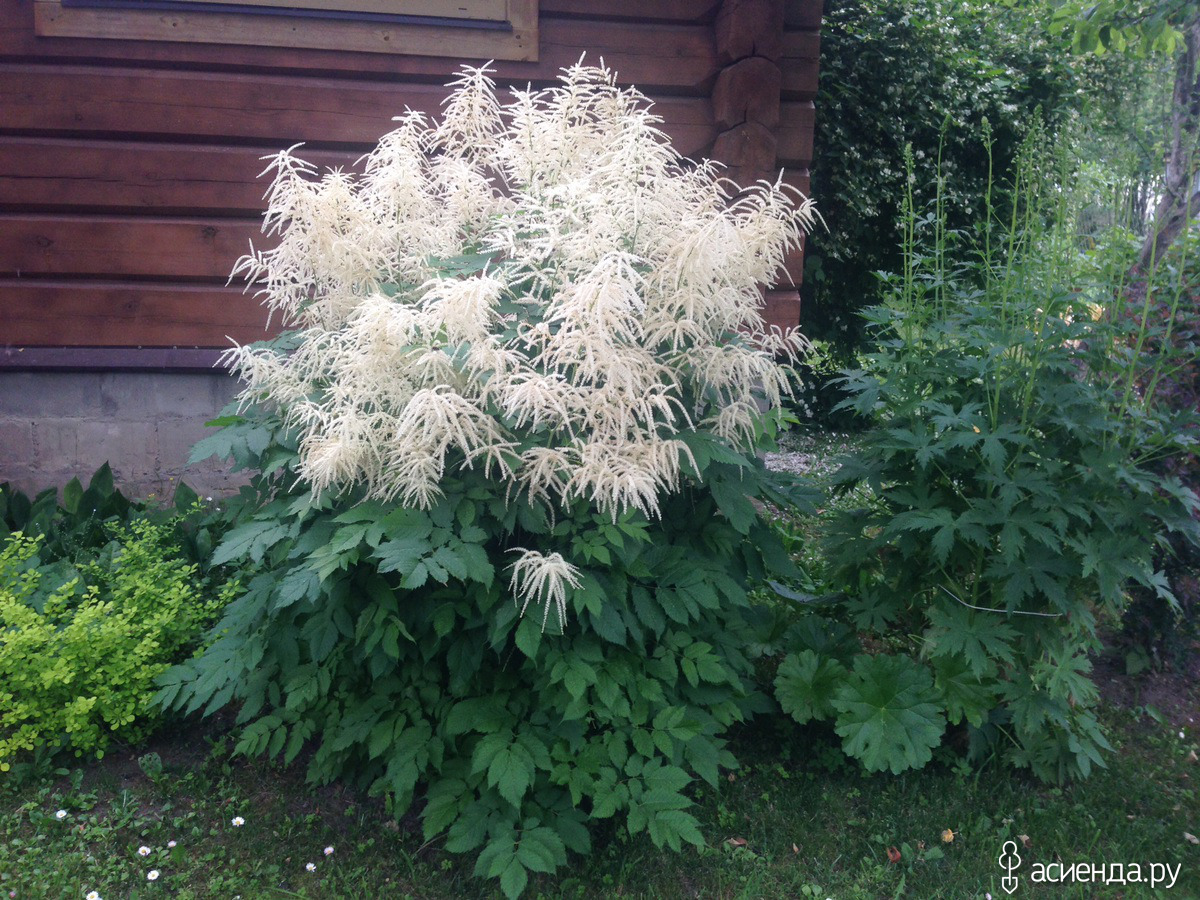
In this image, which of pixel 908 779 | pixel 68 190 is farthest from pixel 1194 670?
pixel 68 190

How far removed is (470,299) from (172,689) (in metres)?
1.82

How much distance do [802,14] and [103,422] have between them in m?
4.46

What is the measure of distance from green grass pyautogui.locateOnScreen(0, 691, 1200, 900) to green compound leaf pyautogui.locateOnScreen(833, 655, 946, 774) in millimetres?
315

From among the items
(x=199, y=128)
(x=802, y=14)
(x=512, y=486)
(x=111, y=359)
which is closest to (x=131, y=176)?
(x=199, y=128)

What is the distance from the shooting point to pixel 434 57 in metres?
4.60

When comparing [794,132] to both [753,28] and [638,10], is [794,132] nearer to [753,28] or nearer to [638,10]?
[753,28]

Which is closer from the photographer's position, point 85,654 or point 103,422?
point 85,654

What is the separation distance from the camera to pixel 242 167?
15.2ft

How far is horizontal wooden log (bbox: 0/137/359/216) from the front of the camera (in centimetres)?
454

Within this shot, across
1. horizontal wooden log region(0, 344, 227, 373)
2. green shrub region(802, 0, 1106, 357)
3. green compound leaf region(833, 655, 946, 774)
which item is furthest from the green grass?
green shrub region(802, 0, 1106, 357)

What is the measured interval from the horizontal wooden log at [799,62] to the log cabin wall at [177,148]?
0.04 ft

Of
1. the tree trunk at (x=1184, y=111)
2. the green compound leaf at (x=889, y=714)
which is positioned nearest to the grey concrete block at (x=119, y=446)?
the green compound leaf at (x=889, y=714)

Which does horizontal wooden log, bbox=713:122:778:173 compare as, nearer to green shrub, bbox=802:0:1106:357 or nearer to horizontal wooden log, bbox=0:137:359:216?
horizontal wooden log, bbox=0:137:359:216

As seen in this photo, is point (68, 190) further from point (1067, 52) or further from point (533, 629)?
point (1067, 52)
